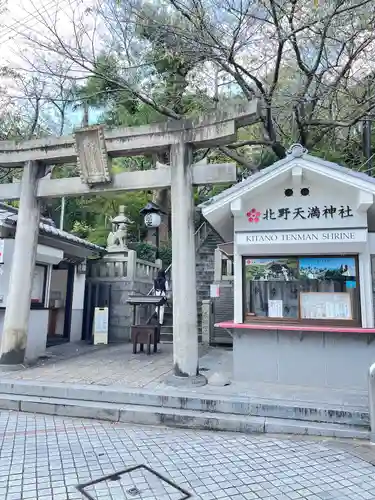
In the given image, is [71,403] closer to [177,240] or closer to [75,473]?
[75,473]

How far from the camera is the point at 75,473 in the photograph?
3.79 m

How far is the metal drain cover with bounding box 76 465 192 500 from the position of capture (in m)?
3.35

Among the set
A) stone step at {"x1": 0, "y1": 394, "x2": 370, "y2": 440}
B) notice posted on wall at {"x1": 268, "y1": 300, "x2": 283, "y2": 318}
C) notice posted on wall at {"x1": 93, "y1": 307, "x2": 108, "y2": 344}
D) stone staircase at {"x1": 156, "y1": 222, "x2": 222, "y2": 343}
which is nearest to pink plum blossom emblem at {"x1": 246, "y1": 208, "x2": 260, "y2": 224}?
notice posted on wall at {"x1": 268, "y1": 300, "x2": 283, "y2": 318}

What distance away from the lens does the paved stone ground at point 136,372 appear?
592 centimetres

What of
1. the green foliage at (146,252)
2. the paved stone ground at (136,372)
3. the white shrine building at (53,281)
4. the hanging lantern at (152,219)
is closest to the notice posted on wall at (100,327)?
the paved stone ground at (136,372)

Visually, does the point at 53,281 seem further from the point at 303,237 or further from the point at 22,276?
the point at 303,237

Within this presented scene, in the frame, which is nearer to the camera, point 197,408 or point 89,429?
point 89,429

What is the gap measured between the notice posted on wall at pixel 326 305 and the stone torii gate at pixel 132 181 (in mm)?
2060

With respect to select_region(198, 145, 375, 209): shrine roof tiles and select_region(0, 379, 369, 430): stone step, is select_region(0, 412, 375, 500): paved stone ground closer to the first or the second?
select_region(0, 379, 369, 430): stone step

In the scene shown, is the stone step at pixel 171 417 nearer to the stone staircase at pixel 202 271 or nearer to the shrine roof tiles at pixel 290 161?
the shrine roof tiles at pixel 290 161

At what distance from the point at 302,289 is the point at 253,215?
5.46ft

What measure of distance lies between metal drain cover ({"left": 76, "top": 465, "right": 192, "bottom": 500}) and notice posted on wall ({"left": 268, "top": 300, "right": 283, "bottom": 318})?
12.4 ft

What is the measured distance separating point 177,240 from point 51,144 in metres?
3.89

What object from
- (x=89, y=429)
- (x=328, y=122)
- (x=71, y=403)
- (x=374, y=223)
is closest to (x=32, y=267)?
(x=71, y=403)
